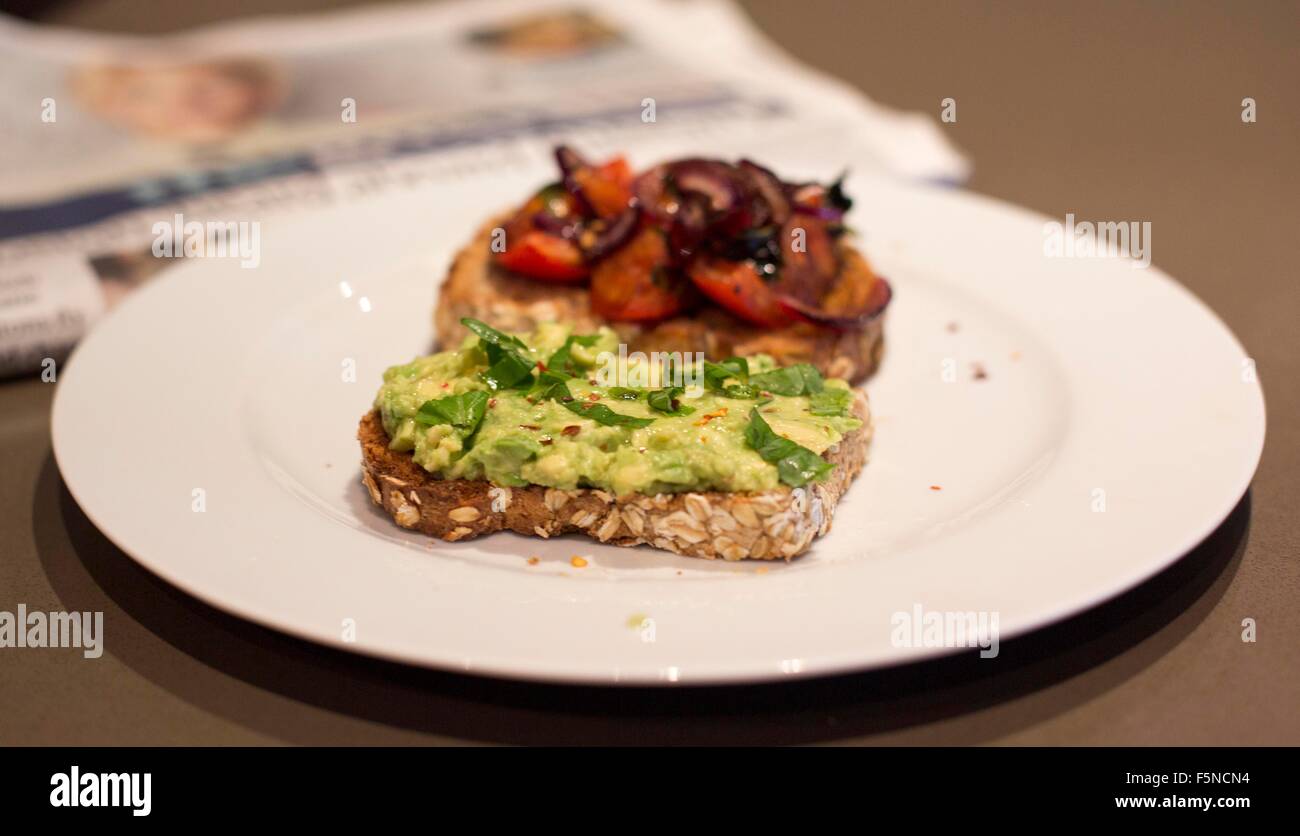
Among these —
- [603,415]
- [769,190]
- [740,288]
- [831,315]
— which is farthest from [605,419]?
[769,190]

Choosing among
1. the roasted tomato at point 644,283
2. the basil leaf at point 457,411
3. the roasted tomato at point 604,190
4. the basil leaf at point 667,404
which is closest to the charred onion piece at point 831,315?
the roasted tomato at point 644,283

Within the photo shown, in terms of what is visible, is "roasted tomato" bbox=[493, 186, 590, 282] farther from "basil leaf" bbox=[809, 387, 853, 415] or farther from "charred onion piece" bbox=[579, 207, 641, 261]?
"basil leaf" bbox=[809, 387, 853, 415]

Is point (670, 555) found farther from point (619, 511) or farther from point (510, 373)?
point (510, 373)

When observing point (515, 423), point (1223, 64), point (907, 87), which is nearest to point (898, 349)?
point (515, 423)

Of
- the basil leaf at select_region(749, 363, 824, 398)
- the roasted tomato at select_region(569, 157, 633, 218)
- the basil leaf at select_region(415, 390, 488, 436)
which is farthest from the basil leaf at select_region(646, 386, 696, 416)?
the roasted tomato at select_region(569, 157, 633, 218)

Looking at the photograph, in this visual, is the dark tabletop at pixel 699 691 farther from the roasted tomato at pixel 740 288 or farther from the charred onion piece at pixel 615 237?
the charred onion piece at pixel 615 237

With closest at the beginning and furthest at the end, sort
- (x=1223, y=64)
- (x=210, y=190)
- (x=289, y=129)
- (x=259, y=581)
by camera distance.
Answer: (x=259, y=581)
(x=210, y=190)
(x=289, y=129)
(x=1223, y=64)

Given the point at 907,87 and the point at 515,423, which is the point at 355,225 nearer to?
the point at 515,423
